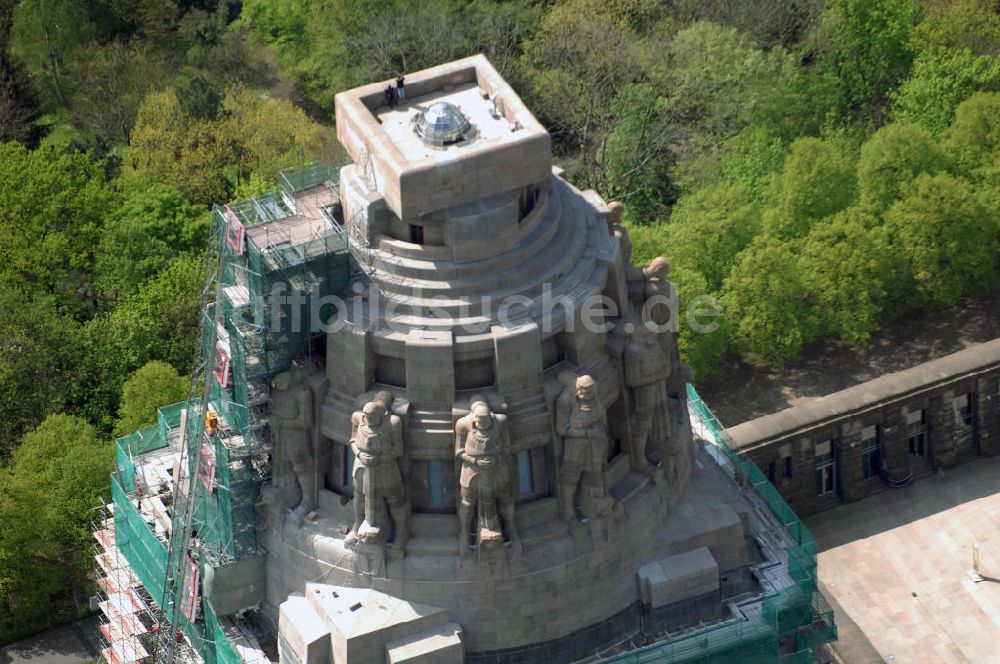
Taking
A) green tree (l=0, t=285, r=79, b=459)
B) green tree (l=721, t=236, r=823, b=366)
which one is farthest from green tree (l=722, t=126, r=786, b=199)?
green tree (l=0, t=285, r=79, b=459)

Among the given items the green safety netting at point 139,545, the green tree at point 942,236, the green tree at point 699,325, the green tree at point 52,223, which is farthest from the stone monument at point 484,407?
the green tree at point 52,223

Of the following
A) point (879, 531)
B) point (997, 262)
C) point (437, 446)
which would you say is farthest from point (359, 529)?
point (997, 262)

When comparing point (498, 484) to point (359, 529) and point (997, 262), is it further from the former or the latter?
point (997, 262)

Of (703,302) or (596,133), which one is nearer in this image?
(703,302)

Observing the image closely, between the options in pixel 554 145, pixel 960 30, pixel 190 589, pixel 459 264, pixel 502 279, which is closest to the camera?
pixel 459 264

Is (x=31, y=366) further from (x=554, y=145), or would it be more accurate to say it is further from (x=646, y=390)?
(x=646, y=390)

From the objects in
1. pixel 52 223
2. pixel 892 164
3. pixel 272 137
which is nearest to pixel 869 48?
pixel 892 164

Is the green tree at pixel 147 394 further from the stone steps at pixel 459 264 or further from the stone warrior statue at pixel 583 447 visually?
the stone warrior statue at pixel 583 447
